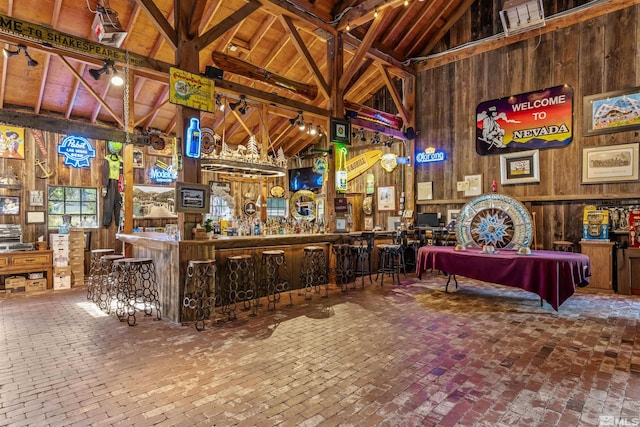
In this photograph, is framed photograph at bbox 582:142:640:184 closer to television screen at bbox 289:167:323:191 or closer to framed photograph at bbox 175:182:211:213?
framed photograph at bbox 175:182:211:213

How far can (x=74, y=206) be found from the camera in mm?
8836

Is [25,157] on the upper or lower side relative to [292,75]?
lower

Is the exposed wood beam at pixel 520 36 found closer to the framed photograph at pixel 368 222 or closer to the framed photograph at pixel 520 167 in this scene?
the framed photograph at pixel 520 167

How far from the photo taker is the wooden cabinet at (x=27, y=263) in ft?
22.0

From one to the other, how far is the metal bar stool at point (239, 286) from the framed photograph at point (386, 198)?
19.4 ft

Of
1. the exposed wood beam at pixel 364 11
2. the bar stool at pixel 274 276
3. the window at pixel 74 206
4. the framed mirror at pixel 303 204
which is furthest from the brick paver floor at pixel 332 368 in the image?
the framed mirror at pixel 303 204

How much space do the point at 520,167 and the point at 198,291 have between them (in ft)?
23.8

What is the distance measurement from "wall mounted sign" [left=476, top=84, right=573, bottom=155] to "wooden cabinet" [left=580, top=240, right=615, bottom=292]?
2206 millimetres

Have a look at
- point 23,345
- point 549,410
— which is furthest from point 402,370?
point 23,345

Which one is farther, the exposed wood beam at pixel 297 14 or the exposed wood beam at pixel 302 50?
the exposed wood beam at pixel 302 50

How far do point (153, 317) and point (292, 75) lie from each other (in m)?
7.42

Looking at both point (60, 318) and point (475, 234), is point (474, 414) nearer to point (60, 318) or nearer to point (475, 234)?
point (475, 234)

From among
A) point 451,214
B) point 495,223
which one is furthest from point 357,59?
point 451,214

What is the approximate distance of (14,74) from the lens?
7.47 metres
